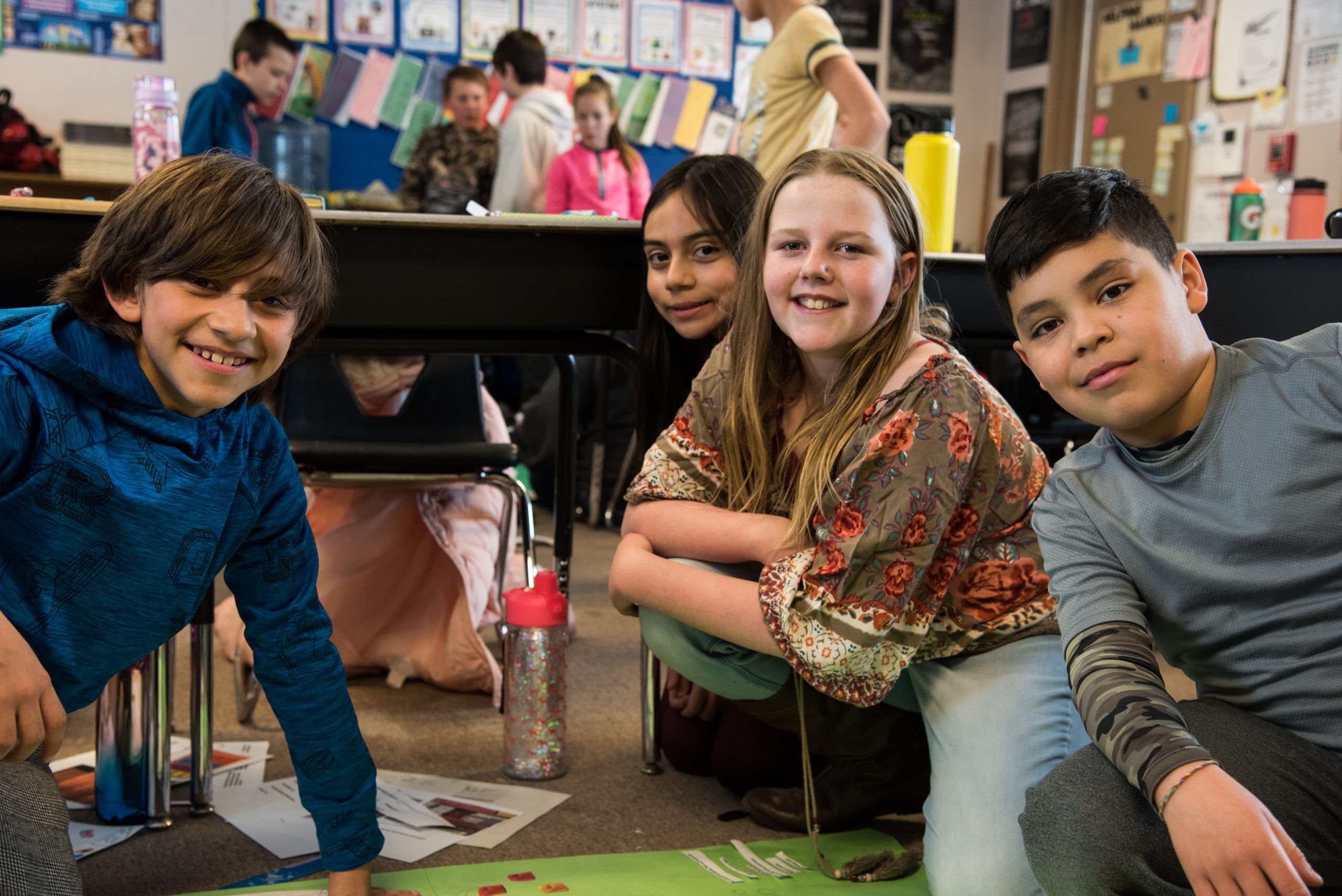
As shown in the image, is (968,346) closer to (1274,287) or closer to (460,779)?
(1274,287)

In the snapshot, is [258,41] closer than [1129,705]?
No

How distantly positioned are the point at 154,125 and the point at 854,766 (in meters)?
1.27

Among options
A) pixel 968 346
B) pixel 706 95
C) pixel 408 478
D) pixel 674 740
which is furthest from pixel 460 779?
pixel 706 95

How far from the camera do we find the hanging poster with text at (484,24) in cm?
425

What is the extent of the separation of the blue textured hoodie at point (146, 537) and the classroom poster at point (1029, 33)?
4241mm

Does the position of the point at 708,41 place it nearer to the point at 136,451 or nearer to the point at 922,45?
the point at 922,45

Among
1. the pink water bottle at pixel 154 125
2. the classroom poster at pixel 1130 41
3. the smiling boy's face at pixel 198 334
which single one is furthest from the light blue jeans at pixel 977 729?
the classroom poster at pixel 1130 41

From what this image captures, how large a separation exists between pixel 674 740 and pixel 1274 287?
1018 millimetres

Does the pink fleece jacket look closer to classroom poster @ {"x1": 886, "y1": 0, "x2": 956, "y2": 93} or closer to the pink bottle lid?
classroom poster @ {"x1": 886, "y1": 0, "x2": 956, "y2": 93}

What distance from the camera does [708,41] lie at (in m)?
4.59

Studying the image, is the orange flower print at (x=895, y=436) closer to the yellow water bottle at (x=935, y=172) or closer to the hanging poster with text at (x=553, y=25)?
the yellow water bottle at (x=935, y=172)

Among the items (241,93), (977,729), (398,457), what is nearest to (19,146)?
(241,93)

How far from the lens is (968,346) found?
1.66 m

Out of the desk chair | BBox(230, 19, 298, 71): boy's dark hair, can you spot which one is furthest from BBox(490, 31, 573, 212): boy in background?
the desk chair
